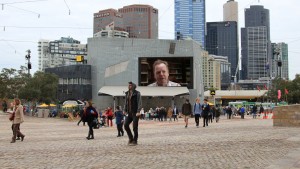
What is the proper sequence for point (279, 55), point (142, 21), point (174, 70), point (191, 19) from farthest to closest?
point (191, 19), point (174, 70), point (142, 21), point (279, 55)

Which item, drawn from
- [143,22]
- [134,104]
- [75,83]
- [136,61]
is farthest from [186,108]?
[75,83]

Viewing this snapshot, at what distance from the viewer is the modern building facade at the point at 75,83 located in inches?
2950

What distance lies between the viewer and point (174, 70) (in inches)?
2677

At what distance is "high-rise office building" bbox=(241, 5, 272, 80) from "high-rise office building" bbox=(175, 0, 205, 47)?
39.8ft

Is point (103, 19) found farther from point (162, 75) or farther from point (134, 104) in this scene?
point (134, 104)

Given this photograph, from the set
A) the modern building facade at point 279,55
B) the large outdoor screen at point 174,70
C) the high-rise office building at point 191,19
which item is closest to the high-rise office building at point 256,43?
the modern building facade at point 279,55

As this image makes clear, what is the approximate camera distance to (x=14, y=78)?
65.7 meters

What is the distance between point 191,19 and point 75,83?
4823cm

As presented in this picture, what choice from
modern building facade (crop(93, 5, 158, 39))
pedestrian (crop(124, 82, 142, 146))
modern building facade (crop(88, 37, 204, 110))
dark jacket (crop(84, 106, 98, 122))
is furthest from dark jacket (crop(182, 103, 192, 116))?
modern building facade (crop(88, 37, 204, 110))

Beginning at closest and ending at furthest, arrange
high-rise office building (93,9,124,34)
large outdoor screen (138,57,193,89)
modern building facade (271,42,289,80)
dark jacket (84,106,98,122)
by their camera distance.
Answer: dark jacket (84,106,98,122) < modern building facade (271,42,289,80) < large outdoor screen (138,57,193,89) < high-rise office building (93,9,124,34)

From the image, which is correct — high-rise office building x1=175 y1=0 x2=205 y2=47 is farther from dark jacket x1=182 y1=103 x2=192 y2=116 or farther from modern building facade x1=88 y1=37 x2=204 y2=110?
dark jacket x1=182 y1=103 x2=192 y2=116

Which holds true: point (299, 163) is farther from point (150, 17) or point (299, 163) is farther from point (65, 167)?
point (150, 17)

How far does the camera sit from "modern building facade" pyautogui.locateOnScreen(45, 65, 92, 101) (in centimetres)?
7494

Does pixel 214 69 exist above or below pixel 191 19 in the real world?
below
